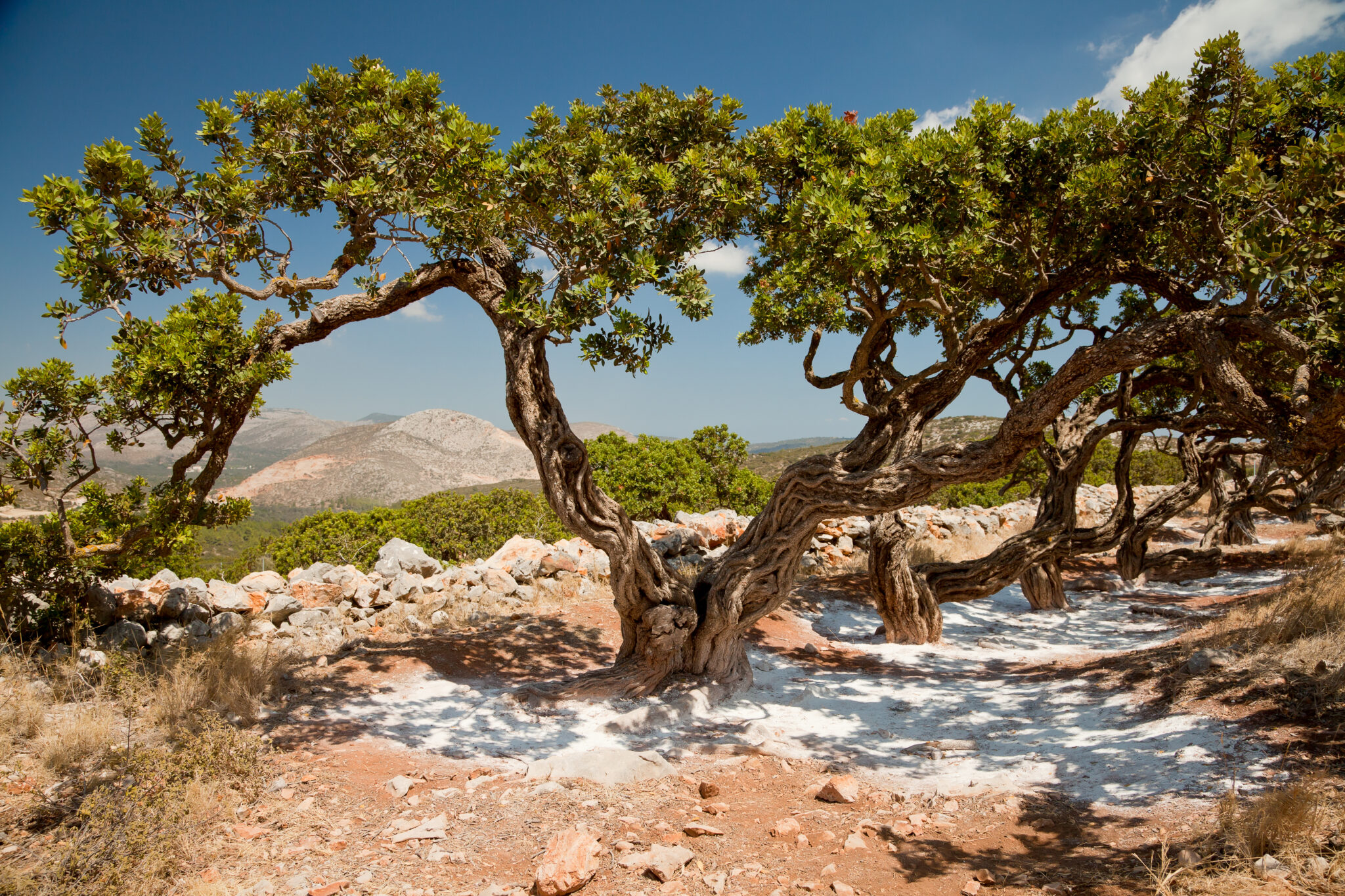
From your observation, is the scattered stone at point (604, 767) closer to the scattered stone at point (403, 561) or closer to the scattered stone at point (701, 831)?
the scattered stone at point (701, 831)

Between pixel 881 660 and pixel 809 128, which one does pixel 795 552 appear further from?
pixel 809 128

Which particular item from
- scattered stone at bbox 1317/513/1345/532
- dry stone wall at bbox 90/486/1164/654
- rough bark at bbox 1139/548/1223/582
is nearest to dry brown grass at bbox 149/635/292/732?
dry stone wall at bbox 90/486/1164/654

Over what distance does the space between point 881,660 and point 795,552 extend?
2.34m

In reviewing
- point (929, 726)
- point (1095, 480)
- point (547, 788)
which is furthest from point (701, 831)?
point (1095, 480)

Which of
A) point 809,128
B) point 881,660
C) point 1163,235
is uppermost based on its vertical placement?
point 809,128

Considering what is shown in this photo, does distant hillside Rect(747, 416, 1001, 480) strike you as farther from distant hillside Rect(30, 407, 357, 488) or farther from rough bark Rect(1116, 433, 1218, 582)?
distant hillside Rect(30, 407, 357, 488)

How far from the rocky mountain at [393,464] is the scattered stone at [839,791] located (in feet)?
87.1

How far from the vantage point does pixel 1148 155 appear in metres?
5.56

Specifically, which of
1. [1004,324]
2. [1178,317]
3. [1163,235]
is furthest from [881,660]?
[1163,235]

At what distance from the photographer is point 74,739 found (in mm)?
4113

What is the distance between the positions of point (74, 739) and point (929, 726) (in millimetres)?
5809

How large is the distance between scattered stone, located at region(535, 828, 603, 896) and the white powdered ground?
1.43 metres

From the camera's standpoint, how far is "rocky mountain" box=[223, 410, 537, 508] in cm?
3155

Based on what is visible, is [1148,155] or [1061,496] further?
[1061,496]
